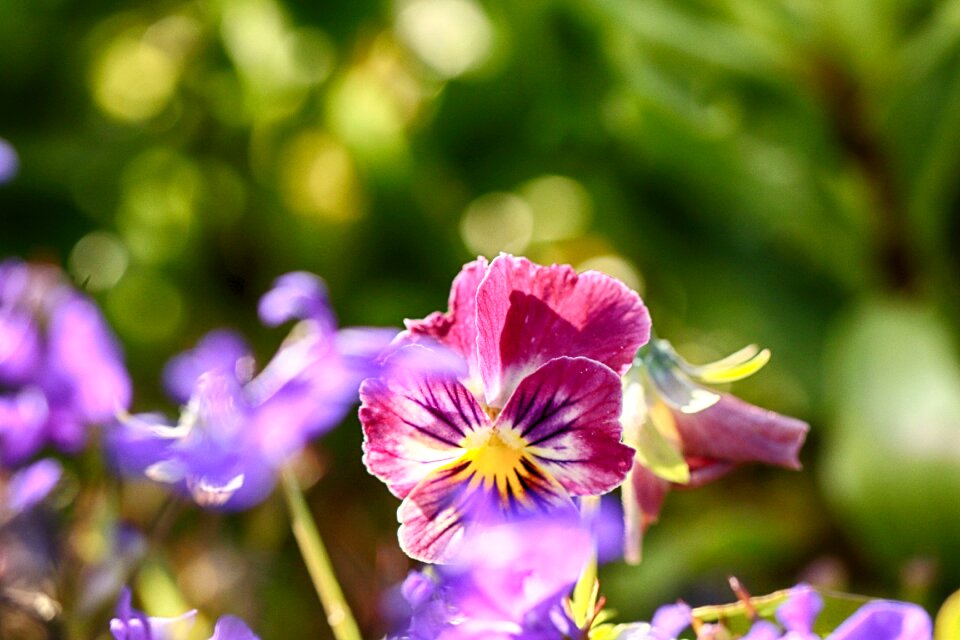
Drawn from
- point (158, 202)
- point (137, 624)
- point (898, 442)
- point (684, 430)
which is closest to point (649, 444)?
point (684, 430)

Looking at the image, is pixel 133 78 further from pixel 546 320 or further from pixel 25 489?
pixel 546 320

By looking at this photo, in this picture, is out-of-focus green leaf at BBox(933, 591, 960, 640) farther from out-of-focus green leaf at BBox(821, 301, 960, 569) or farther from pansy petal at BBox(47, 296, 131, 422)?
out-of-focus green leaf at BBox(821, 301, 960, 569)

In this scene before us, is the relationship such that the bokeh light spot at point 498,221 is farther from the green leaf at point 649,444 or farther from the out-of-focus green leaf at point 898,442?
the green leaf at point 649,444

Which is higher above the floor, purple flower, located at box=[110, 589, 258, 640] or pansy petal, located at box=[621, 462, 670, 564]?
pansy petal, located at box=[621, 462, 670, 564]

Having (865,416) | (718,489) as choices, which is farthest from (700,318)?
(865,416)

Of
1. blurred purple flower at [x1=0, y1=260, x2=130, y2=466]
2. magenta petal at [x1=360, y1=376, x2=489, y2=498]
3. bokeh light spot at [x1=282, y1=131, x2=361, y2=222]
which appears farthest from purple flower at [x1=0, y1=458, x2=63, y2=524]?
bokeh light spot at [x1=282, y1=131, x2=361, y2=222]

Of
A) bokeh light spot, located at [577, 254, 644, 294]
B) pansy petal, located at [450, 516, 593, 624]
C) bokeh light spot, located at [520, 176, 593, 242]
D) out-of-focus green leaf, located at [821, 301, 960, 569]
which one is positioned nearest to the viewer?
pansy petal, located at [450, 516, 593, 624]

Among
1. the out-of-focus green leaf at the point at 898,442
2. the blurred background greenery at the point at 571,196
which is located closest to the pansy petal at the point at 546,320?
the blurred background greenery at the point at 571,196
